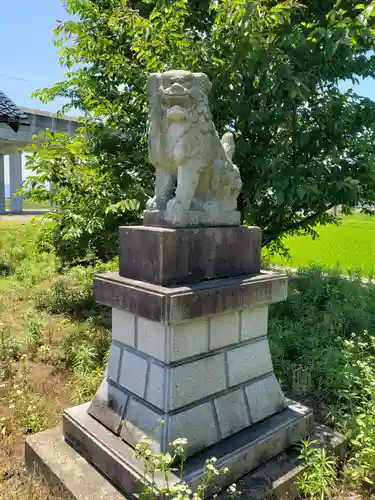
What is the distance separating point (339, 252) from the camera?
10.4 m

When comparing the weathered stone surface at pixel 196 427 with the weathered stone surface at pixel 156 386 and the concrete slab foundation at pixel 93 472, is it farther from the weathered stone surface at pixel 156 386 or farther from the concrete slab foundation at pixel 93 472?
the concrete slab foundation at pixel 93 472

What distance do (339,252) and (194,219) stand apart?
8.77 metres

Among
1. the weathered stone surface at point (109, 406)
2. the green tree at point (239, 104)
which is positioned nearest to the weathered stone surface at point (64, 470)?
the weathered stone surface at point (109, 406)

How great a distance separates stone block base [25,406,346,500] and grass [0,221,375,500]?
0.09 m

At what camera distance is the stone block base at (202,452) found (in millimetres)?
2311

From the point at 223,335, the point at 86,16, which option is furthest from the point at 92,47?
the point at 223,335

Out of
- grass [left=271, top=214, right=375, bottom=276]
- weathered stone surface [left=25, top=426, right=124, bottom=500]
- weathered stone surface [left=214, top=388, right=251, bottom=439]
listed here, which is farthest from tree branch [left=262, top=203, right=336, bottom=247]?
weathered stone surface [left=25, top=426, right=124, bottom=500]

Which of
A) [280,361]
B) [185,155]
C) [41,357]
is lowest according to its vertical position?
[41,357]

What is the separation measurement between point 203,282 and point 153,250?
0.42 metres

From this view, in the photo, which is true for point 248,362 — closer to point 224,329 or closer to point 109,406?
point 224,329

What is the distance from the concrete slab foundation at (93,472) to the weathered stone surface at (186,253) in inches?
52.1

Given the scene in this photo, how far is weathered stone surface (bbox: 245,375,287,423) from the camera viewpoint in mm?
2854

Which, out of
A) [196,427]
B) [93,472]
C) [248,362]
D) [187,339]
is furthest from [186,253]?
[93,472]

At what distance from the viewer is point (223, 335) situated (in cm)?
269
